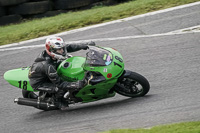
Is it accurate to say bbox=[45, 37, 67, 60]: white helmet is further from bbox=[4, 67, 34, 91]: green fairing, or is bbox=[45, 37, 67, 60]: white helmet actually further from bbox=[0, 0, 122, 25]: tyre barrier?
bbox=[0, 0, 122, 25]: tyre barrier

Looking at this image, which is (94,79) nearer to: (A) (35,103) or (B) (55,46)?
(B) (55,46)

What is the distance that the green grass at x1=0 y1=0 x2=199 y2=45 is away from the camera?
1259 centimetres

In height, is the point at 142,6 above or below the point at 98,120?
above

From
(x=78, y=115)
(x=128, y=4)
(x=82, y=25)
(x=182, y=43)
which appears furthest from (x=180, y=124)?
(x=128, y=4)

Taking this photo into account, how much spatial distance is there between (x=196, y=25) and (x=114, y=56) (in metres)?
4.71

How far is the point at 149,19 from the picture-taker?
39.3ft

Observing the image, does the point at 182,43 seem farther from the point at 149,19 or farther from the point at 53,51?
the point at 53,51

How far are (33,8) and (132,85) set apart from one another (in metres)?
7.35

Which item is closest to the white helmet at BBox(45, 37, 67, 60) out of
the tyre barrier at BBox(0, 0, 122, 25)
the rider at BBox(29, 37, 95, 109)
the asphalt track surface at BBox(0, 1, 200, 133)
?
the rider at BBox(29, 37, 95, 109)

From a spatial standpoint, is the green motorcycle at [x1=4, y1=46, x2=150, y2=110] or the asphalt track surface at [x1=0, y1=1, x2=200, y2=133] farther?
the green motorcycle at [x1=4, y1=46, x2=150, y2=110]

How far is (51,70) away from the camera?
7355 millimetres

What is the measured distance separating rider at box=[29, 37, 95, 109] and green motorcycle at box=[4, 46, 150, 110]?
179 millimetres

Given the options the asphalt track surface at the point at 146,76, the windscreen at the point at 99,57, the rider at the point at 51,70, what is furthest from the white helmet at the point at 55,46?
the asphalt track surface at the point at 146,76

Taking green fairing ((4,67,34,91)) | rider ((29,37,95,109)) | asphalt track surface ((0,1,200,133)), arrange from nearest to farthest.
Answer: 1. asphalt track surface ((0,1,200,133))
2. rider ((29,37,95,109))
3. green fairing ((4,67,34,91))
